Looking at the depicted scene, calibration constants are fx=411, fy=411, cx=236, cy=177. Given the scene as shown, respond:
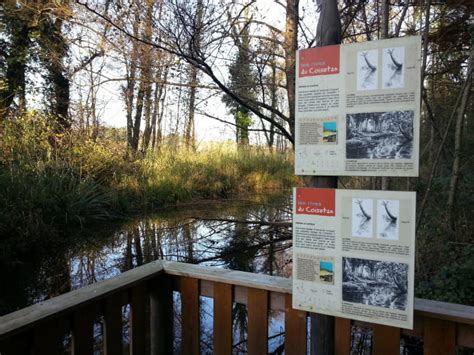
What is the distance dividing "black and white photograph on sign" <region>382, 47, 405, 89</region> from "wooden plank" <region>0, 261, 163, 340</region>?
1137 mm

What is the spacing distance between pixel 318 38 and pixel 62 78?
9.56m

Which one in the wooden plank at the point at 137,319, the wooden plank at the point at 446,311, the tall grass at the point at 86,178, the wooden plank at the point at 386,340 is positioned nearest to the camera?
the wooden plank at the point at 446,311

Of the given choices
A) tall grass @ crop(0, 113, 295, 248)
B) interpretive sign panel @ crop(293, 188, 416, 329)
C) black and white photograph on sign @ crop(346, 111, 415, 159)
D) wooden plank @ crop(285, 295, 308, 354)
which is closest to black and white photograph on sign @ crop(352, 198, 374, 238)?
interpretive sign panel @ crop(293, 188, 416, 329)

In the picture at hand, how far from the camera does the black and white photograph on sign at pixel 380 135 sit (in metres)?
1.16

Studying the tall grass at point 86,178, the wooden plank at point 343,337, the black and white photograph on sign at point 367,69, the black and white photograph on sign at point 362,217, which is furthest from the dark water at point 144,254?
the black and white photograph on sign at point 367,69

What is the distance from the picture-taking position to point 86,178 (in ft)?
22.5

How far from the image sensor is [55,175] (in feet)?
20.7

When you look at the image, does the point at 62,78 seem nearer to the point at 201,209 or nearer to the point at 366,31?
the point at 201,209

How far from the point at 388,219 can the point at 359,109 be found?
1.10 ft

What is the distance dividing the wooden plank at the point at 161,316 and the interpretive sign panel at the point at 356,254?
66 cm

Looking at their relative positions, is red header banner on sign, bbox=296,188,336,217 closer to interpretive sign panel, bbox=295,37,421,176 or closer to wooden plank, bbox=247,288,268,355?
interpretive sign panel, bbox=295,37,421,176

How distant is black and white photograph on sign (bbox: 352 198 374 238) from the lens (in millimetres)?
1225

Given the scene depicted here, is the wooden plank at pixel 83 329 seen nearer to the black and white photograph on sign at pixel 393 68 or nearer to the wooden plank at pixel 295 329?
the wooden plank at pixel 295 329

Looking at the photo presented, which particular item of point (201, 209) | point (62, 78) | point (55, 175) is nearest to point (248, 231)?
point (201, 209)
